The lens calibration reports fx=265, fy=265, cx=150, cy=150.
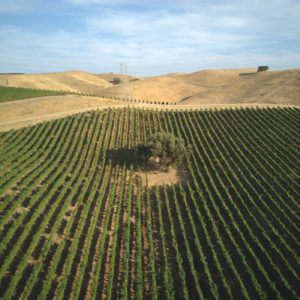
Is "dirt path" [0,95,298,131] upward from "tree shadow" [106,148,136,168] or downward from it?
upward

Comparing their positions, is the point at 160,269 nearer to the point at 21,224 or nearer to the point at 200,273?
the point at 200,273

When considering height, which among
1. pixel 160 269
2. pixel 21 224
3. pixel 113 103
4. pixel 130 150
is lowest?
pixel 160 269

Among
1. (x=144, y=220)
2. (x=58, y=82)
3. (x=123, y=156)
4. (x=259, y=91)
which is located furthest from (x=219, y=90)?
(x=144, y=220)

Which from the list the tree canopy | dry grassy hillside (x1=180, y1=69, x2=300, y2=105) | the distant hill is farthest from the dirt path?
the tree canopy

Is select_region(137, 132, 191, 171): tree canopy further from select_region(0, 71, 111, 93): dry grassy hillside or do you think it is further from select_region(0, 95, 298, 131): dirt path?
select_region(0, 71, 111, 93): dry grassy hillside

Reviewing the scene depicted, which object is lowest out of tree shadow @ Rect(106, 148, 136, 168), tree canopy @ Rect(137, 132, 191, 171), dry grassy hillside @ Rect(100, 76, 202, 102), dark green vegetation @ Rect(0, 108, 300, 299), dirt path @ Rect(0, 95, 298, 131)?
dark green vegetation @ Rect(0, 108, 300, 299)

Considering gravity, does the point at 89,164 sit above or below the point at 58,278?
above

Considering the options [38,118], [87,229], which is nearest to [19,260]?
[87,229]
